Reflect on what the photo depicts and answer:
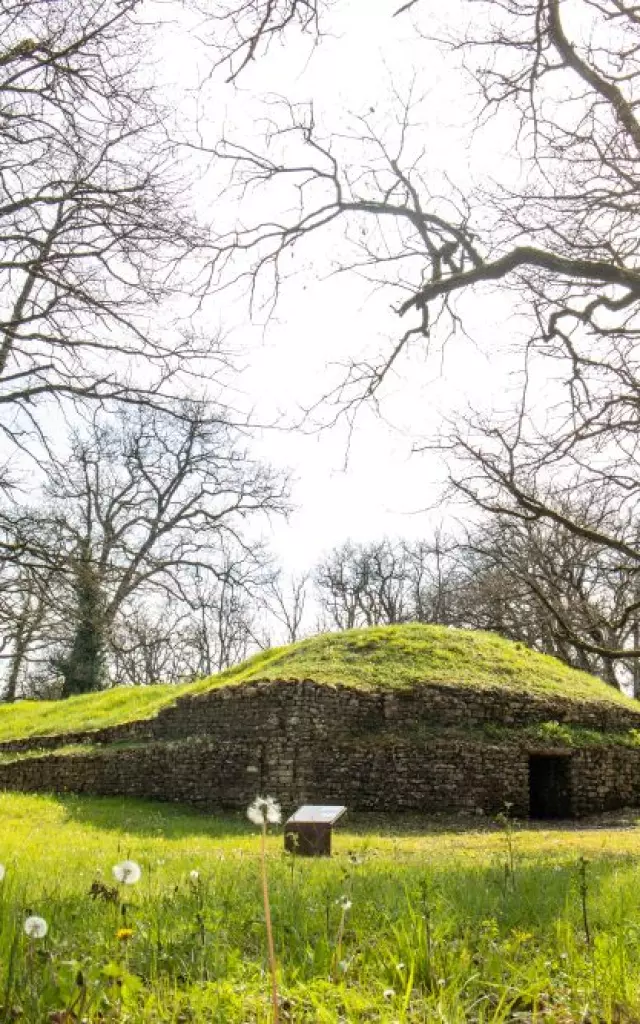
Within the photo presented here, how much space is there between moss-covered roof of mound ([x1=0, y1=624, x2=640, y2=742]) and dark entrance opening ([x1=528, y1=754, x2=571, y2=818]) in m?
1.51

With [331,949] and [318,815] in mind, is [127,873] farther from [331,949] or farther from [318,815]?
[318,815]

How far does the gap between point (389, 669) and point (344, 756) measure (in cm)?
295

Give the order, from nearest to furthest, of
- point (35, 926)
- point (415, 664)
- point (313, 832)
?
1. point (35, 926)
2. point (313, 832)
3. point (415, 664)

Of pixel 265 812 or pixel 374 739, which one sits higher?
pixel 374 739

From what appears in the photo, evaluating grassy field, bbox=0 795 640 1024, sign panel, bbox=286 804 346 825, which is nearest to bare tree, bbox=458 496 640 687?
sign panel, bbox=286 804 346 825

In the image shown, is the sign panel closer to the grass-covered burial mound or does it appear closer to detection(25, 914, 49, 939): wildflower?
the grass-covered burial mound

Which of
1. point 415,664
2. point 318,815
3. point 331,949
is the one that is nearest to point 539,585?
point 415,664

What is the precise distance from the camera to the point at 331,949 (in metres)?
3.78

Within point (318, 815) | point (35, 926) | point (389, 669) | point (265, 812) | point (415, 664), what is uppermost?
point (415, 664)

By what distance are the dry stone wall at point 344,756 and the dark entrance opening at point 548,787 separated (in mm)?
324

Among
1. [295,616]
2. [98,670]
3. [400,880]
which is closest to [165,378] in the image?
[400,880]

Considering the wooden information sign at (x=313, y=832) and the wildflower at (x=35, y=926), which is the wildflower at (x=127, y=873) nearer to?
the wildflower at (x=35, y=926)

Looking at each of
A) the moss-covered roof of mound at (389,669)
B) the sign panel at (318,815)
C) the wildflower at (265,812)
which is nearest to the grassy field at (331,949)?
→ the wildflower at (265,812)

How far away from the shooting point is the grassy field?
117 inches
